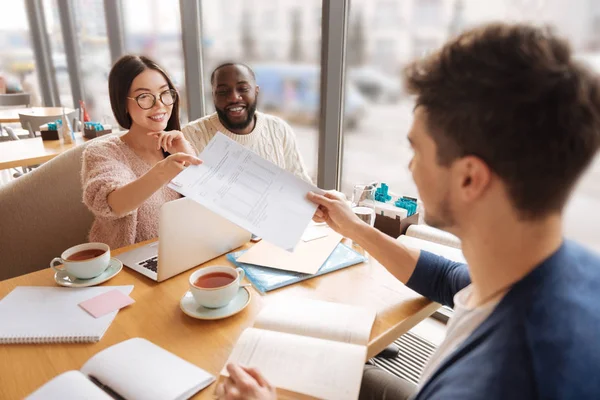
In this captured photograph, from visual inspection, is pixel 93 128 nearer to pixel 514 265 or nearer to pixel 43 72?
pixel 514 265

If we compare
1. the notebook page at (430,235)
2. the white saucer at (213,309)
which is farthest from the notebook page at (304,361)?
the notebook page at (430,235)

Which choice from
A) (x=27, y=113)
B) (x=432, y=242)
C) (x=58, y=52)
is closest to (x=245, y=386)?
(x=432, y=242)

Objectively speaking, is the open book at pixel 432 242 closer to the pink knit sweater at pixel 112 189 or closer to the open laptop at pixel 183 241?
the open laptop at pixel 183 241

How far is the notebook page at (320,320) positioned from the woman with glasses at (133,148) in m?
Answer: 0.73

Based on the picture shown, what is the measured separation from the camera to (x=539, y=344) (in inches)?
22.0

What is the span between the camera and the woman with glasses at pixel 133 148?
146cm

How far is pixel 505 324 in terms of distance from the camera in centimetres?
61

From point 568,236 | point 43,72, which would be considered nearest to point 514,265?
point 568,236

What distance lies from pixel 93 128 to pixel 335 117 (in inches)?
87.8

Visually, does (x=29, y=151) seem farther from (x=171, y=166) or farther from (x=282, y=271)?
(x=282, y=271)

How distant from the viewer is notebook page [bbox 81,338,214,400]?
735 mm

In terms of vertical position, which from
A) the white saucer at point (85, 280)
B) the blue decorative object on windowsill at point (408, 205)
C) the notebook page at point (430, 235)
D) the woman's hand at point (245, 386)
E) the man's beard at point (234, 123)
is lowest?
the notebook page at point (430, 235)

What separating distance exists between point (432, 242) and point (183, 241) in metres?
0.82

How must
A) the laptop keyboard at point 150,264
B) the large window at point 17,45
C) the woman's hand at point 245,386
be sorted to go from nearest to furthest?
the woman's hand at point 245,386, the laptop keyboard at point 150,264, the large window at point 17,45
